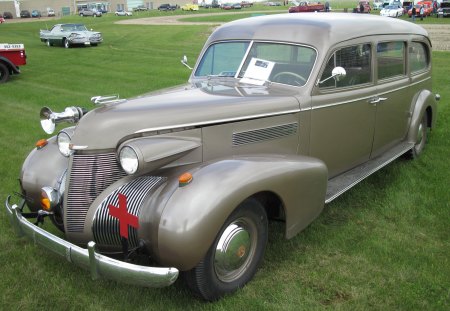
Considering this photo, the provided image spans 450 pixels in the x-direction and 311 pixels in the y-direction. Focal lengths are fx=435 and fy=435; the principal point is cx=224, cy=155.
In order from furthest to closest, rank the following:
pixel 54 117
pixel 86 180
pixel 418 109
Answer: pixel 418 109 < pixel 54 117 < pixel 86 180

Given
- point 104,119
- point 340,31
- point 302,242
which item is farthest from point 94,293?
point 340,31

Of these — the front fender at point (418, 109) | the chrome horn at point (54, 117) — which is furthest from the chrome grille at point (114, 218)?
the front fender at point (418, 109)

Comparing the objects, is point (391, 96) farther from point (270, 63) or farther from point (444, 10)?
point (444, 10)

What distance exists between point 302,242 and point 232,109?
1352mm

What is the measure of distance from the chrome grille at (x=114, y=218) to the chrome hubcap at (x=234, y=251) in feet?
1.79

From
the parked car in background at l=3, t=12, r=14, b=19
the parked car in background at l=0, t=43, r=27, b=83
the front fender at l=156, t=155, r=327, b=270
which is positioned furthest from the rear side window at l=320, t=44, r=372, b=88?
the parked car in background at l=3, t=12, r=14, b=19

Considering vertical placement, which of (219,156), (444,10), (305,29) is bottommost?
(219,156)

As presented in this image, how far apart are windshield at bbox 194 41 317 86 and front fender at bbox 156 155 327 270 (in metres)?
0.94

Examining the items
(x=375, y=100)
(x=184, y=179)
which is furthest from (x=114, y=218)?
(x=375, y=100)

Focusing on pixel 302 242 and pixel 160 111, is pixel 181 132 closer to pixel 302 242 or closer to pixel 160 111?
pixel 160 111

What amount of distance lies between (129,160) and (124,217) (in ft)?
1.15

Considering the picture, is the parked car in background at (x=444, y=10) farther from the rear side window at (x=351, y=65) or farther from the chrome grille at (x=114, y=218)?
the chrome grille at (x=114, y=218)

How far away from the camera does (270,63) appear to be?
3924 mm

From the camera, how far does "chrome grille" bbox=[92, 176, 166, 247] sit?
2.72 metres
